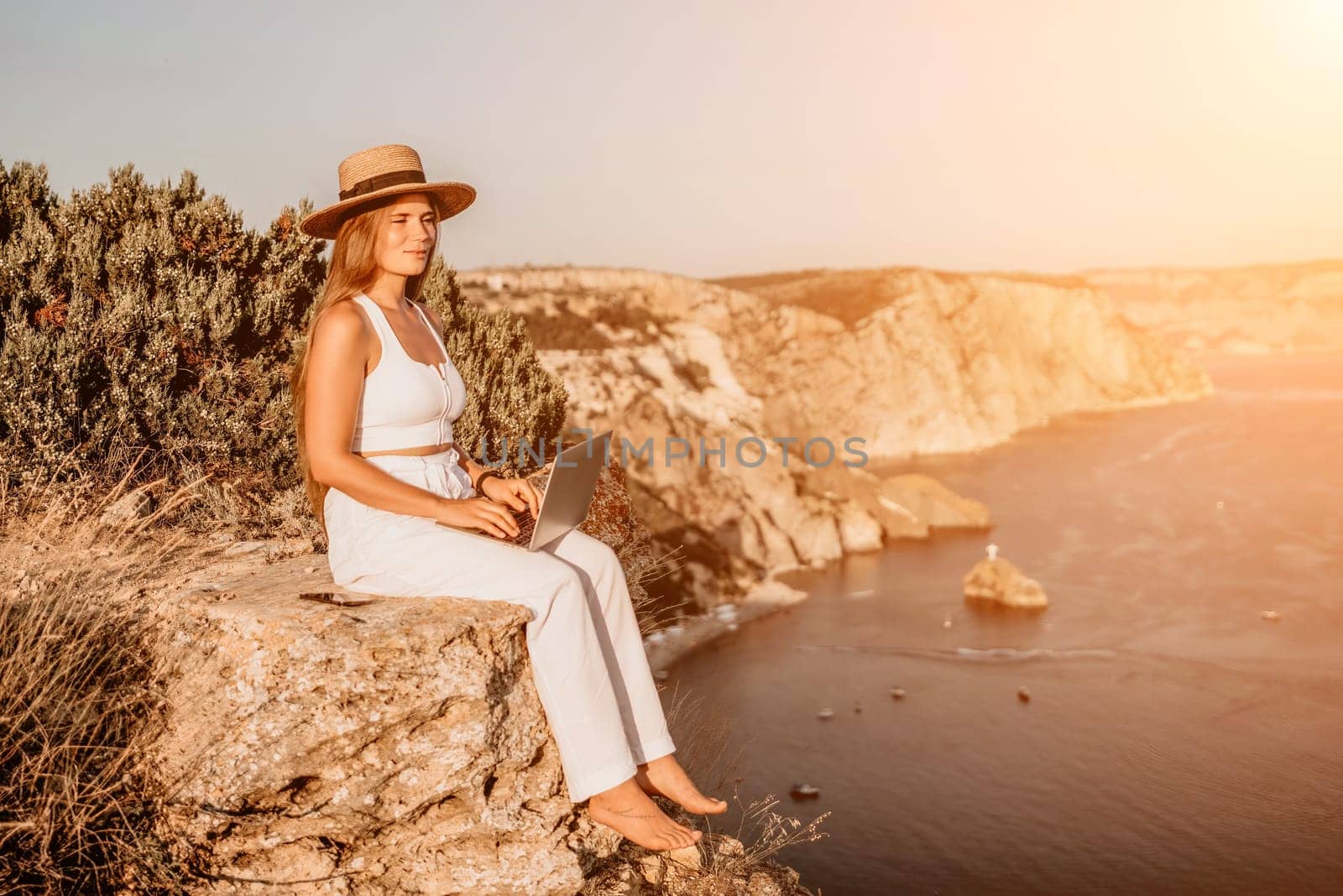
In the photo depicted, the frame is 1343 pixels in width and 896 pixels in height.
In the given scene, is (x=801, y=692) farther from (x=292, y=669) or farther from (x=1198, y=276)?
(x=1198, y=276)

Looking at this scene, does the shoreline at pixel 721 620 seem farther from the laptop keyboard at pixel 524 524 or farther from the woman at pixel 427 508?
the woman at pixel 427 508

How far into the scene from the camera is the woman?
303 cm

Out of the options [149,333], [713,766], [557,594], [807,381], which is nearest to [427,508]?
[557,594]

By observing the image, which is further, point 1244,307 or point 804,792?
point 1244,307

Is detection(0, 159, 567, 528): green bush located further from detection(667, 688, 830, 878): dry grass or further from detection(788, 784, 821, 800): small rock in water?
detection(788, 784, 821, 800): small rock in water

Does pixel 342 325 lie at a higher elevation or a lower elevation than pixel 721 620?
higher

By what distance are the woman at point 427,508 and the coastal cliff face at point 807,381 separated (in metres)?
28.6

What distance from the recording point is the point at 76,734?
2.93m

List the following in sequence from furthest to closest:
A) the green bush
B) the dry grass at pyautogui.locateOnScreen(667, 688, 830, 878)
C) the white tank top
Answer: the green bush, the dry grass at pyautogui.locateOnScreen(667, 688, 830, 878), the white tank top

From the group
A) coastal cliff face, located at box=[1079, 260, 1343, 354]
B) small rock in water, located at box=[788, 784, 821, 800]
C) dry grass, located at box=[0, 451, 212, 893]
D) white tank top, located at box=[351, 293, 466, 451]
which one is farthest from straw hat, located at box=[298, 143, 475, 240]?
coastal cliff face, located at box=[1079, 260, 1343, 354]

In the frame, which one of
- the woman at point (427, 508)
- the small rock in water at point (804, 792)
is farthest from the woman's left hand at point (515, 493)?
the small rock in water at point (804, 792)

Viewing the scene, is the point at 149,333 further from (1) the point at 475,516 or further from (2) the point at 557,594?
(2) the point at 557,594

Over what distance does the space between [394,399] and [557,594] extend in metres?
0.89

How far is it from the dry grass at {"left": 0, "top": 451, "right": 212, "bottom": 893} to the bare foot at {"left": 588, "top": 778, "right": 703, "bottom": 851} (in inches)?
51.2
